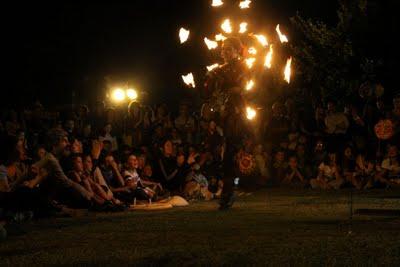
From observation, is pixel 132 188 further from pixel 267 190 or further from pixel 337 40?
pixel 337 40

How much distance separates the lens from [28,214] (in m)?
10.4

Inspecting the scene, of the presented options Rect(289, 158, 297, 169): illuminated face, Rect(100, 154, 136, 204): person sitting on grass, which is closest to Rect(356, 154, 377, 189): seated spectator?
Rect(289, 158, 297, 169): illuminated face

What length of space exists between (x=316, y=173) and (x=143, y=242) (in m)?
11.3

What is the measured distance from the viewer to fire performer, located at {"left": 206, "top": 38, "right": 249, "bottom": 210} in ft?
36.7

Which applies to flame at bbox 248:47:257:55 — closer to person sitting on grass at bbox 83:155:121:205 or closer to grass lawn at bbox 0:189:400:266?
grass lawn at bbox 0:189:400:266

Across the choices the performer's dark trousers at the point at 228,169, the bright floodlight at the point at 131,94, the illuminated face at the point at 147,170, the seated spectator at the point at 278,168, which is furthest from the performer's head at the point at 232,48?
the bright floodlight at the point at 131,94

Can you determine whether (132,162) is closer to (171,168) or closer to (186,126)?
(171,168)

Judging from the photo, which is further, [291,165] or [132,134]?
[291,165]

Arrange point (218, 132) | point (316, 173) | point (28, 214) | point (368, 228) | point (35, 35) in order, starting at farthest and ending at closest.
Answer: point (35, 35) < point (316, 173) < point (218, 132) < point (28, 214) < point (368, 228)

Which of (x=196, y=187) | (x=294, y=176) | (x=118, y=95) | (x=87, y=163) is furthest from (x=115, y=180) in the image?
(x=118, y=95)

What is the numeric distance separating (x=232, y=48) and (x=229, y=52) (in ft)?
0.27

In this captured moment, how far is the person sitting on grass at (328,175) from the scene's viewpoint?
17484 millimetres

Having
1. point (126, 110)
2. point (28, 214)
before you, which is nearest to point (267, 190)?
point (126, 110)

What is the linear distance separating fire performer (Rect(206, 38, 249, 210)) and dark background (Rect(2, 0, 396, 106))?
8475 millimetres
